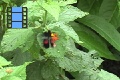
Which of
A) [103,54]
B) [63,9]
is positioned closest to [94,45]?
[103,54]

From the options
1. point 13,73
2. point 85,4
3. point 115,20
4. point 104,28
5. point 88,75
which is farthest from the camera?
point 85,4

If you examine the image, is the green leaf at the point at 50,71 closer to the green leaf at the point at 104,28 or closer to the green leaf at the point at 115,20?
the green leaf at the point at 104,28

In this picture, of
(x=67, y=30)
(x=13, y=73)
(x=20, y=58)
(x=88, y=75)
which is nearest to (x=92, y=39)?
(x=88, y=75)

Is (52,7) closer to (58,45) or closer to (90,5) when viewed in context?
(58,45)

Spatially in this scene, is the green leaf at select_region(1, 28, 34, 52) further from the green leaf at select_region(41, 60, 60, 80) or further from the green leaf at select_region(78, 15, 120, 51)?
the green leaf at select_region(78, 15, 120, 51)

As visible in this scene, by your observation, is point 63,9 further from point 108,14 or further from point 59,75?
point 108,14

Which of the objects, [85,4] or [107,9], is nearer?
[107,9]
